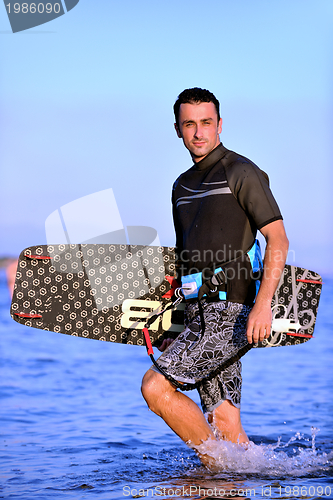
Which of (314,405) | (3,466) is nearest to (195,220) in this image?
(3,466)

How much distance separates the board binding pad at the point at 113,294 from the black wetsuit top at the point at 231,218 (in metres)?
1.13

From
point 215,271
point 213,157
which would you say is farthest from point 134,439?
point 213,157

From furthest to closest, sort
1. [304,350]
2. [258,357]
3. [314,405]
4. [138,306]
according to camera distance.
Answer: [304,350]
[258,357]
[314,405]
[138,306]

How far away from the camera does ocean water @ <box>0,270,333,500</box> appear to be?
326cm

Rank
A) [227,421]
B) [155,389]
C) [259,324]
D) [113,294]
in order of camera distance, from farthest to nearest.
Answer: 1. [113,294]
2. [227,421]
3. [155,389]
4. [259,324]

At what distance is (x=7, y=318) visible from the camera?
1916 cm

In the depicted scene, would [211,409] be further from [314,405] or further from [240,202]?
[314,405]

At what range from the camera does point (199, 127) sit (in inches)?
134

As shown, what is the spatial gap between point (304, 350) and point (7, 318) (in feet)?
36.6

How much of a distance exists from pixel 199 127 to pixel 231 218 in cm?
63

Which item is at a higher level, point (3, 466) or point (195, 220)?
point (195, 220)

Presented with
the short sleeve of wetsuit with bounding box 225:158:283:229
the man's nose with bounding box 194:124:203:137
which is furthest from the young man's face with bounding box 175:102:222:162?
the short sleeve of wetsuit with bounding box 225:158:283:229

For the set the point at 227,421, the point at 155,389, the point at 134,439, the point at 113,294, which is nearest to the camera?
the point at 155,389

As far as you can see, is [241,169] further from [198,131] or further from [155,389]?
[155,389]
